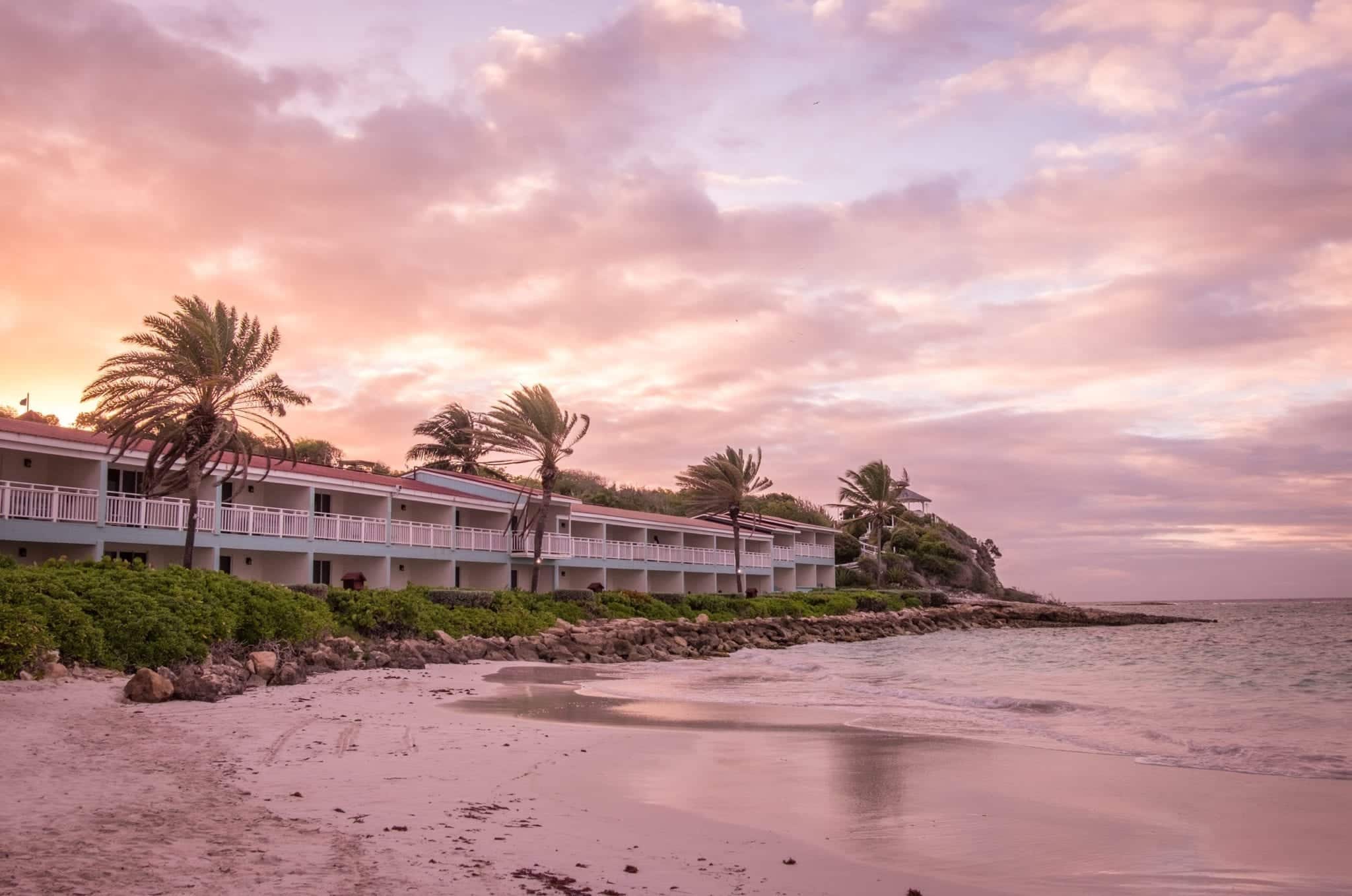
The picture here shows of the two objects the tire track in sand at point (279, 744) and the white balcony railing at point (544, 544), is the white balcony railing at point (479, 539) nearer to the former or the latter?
the white balcony railing at point (544, 544)

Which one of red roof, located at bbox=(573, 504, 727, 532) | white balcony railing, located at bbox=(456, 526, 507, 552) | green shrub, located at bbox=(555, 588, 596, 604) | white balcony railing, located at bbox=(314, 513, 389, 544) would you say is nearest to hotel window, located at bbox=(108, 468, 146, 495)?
white balcony railing, located at bbox=(314, 513, 389, 544)

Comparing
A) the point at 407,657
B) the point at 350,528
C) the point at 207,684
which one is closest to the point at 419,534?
the point at 350,528

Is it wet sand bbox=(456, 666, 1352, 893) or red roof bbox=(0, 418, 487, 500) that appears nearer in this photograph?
wet sand bbox=(456, 666, 1352, 893)

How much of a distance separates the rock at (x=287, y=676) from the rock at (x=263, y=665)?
3.6 inches

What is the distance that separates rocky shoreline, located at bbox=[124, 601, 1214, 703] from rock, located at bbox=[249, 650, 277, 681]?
0.02m

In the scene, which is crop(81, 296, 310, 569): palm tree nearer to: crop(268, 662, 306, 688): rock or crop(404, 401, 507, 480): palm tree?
crop(268, 662, 306, 688): rock

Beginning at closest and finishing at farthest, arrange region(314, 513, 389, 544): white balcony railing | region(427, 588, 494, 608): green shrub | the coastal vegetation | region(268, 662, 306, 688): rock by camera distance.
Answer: the coastal vegetation < region(268, 662, 306, 688): rock < region(427, 588, 494, 608): green shrub < region(314, 513, 389, 544): white balcony railing

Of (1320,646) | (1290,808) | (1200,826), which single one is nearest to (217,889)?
(1200,826)

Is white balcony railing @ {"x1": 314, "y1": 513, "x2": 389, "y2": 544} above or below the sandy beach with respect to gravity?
above

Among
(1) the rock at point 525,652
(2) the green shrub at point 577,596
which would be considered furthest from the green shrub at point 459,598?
(2) the green shrub at point 577,596

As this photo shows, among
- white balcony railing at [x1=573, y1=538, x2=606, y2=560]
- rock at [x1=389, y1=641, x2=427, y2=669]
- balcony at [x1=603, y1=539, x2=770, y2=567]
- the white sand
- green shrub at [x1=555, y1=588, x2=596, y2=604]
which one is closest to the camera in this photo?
the white sand

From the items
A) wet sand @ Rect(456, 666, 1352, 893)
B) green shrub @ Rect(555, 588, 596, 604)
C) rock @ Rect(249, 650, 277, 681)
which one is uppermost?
green shrub @ Rect(555, 588, 596, 604)

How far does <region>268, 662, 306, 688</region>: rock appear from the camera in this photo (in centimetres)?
1703

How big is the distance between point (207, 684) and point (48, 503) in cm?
1768
